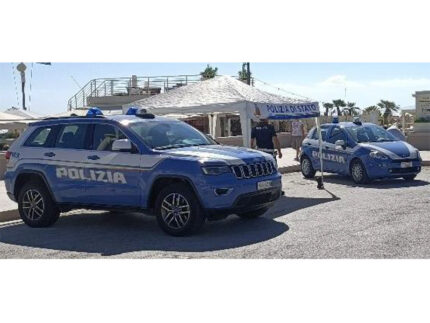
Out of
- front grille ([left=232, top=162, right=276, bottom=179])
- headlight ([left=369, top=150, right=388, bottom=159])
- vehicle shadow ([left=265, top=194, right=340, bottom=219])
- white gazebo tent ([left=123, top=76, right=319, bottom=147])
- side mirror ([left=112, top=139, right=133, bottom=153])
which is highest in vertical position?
white gazebo tent ([left=123, top=76, right=319, bottom=147])

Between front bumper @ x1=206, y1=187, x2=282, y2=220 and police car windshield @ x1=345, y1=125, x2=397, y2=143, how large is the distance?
22.7ft

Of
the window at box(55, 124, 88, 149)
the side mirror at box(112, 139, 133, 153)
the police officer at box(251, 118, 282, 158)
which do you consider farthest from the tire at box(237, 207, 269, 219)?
the police officer at box(251, 118, 282, 158)

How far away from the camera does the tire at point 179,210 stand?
26.0 ft

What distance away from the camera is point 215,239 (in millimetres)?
7945

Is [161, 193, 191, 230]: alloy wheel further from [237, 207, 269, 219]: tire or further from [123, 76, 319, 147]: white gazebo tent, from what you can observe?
[123, 76, 319, 147]: white gazebo tent

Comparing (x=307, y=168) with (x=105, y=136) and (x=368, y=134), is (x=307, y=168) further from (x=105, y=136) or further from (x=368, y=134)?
(x=105, y=136)

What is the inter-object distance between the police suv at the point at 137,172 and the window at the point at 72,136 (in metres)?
0.02

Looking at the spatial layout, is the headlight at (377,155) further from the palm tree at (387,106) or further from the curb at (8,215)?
the palm tree at (387,106)

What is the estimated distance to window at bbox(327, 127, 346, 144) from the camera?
15.1 meters

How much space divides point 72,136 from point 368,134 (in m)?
8.41

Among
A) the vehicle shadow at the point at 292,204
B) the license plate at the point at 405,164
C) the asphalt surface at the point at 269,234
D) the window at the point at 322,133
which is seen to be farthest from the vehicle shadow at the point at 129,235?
the window at the point at 322,133

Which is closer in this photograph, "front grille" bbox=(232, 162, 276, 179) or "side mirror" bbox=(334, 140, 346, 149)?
"front grille" bbox=(232, 162, 276, 179)

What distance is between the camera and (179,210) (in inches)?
316

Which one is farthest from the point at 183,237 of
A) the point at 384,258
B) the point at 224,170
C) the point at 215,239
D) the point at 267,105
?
the point at 267,105
